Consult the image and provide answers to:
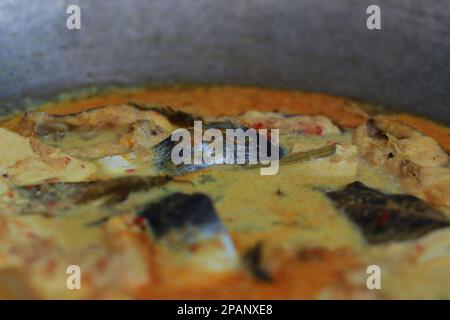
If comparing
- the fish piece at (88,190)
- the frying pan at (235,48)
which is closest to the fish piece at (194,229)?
the fish piece at (88,190)

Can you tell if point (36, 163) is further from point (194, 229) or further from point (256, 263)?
point (256, 263)

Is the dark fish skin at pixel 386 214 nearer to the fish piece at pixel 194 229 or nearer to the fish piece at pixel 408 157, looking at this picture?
the fish piece at pixel 408 157

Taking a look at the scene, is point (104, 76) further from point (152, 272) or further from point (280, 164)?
point (152, 272)

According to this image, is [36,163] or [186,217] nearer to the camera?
[186,217]

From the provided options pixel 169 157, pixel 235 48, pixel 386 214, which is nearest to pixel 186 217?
pixel 169 157

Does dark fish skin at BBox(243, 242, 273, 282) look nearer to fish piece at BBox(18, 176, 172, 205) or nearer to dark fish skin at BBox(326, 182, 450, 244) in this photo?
dark fish skin at BBox(326, 182, 450, 244)
